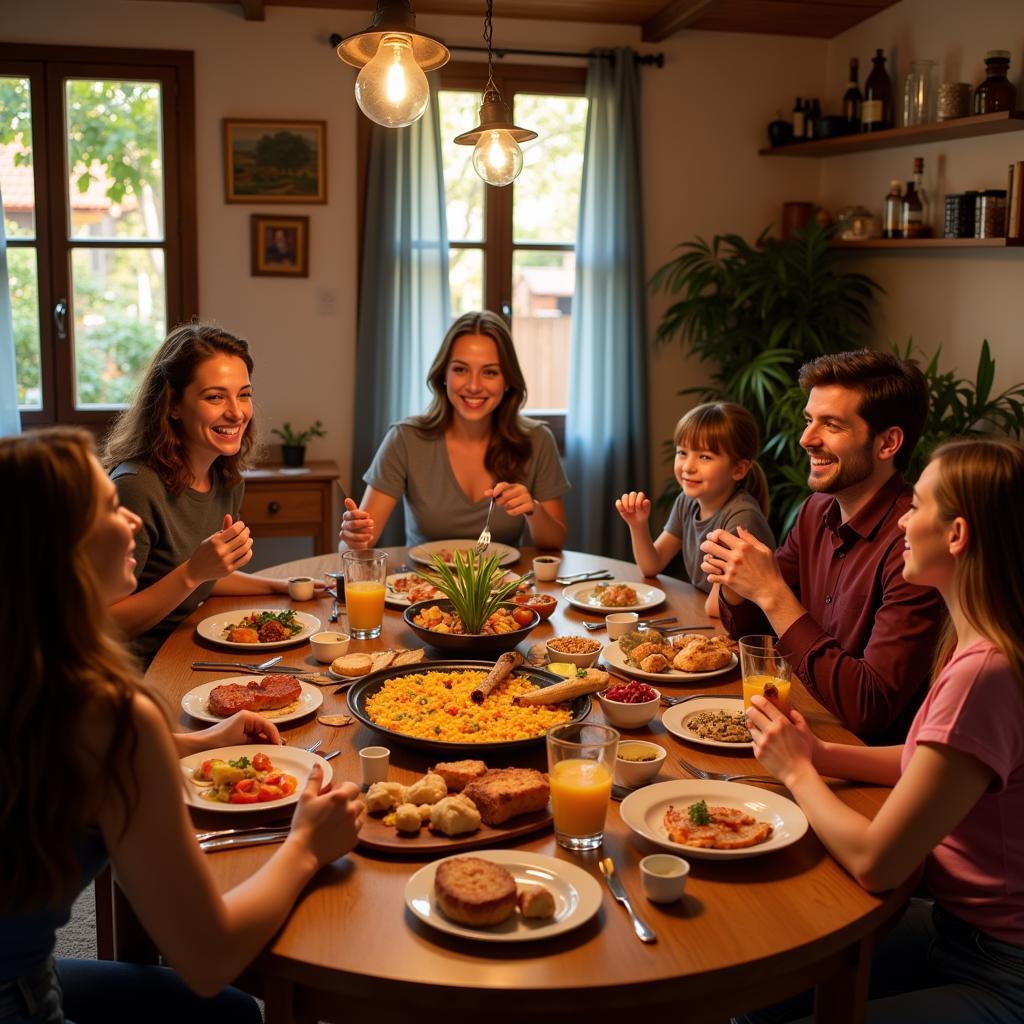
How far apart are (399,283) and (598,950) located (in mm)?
4048

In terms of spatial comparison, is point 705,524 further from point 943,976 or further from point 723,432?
point 943,976

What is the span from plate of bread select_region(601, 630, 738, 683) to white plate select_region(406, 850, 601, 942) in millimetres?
707

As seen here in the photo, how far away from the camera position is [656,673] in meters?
2.05

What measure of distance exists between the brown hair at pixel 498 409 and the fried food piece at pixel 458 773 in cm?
187

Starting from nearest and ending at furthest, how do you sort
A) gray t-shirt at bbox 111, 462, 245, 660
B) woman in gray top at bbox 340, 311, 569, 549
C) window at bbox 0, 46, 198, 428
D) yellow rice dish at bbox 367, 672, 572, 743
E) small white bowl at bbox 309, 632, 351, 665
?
yellow rice dish at bbox 367, 672, 572, 743 < small white bowl at bbox 309, 632, 351, 665 < gray t-shirt at bbox 111, 462, 245, 660 < woman in gray top at bbox 340, 311, 569, 549 < window at bbox 0, 46, 198, 428

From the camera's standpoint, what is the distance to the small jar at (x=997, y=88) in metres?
3.76

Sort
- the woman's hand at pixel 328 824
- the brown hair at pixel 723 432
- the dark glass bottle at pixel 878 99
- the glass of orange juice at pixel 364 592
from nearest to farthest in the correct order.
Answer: the woman's hand at pixel 328 824, the glass of orange juice at pixel 364 592, the brown hair at pixel 723 432, the dark glass bottle at pixel 878 99

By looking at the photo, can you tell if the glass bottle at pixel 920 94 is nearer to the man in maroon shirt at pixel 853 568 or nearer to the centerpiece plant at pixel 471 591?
the man in maroon shirt at pixel 853 568

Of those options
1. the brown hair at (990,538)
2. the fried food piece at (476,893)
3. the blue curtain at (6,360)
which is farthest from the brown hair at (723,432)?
the blue curtain at (6,360)

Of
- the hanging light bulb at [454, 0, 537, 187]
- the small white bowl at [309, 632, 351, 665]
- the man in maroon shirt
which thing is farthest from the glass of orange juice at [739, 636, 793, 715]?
the hanging light bulb at [454, 0, 537, 187]

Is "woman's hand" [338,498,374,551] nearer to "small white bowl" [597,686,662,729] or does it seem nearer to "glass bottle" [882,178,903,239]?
"small white bowl" [597,686,662,729]

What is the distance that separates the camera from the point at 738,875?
1.36m

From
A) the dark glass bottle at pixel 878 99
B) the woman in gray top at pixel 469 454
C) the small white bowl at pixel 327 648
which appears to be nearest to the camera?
the small white bowl at pixel 327 648

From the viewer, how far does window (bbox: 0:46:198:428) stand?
468cm
